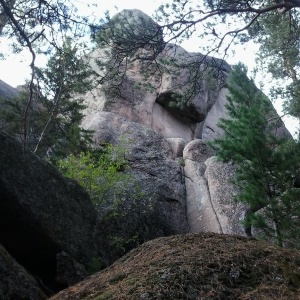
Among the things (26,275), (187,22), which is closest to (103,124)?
(187,22)

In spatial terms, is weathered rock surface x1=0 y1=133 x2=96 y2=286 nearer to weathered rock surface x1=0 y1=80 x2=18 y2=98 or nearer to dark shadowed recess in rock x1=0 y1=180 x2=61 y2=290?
dark shadowed recess in rock x1=0 y1=180 x2=61 y2=290

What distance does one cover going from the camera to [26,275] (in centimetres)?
545

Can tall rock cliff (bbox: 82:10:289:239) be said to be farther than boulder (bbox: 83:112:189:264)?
No

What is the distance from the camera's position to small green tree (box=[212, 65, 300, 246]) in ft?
26.1

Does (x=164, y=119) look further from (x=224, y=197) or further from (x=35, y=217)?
(x=35, y=217)

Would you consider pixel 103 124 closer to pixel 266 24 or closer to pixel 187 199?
pixel 187 199

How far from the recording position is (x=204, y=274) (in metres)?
3.95

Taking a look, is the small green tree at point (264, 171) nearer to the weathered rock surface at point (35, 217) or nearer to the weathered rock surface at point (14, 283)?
the weathered rock surface at point (35, 217)

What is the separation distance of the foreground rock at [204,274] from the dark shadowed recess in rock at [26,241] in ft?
8.10

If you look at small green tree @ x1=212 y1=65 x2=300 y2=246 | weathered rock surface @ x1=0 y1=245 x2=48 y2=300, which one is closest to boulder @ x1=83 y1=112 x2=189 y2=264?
small green tree @ x1=212 y1=65 x2=300 y2=246

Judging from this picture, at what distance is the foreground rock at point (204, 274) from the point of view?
373 centimetres

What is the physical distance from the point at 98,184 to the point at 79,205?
110 inches

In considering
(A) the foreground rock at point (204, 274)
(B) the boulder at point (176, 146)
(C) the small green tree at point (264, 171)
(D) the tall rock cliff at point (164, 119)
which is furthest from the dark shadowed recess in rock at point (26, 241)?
(B) the boulder at point (176, 146)

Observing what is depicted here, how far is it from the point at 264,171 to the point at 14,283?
4977 millimetres
